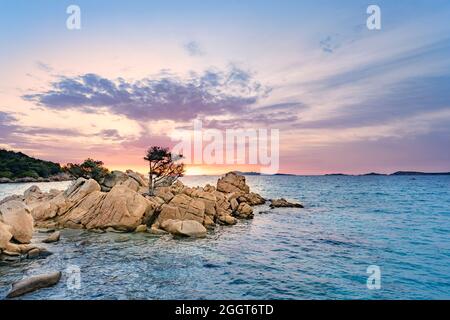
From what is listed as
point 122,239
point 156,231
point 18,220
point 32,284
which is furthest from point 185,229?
point 32,284

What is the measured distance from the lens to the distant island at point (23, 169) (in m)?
118

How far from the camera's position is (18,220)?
1781cm

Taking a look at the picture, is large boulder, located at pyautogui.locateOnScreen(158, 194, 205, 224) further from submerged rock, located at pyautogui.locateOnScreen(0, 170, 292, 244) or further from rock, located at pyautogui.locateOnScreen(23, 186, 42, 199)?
rock, located at pyautogui.locateOnScreen(23, 186, 42, 199)

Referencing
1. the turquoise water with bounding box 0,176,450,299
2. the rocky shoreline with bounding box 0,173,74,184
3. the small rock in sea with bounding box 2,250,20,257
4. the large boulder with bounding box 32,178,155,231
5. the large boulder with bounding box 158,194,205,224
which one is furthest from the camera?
the rocky shoreline with bounding box 0,173,74,184

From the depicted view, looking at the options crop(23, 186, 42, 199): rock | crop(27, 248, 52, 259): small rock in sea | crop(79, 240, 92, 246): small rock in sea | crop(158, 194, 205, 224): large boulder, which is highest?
crop(23, 186, 42, 199): rock

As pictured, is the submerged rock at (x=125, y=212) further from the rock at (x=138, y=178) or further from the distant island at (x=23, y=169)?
the distant island at (x=23, y=169)

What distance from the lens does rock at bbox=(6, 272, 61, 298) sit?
10.8 metres

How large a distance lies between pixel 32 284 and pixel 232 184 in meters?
47.5

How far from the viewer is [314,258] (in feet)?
59.5

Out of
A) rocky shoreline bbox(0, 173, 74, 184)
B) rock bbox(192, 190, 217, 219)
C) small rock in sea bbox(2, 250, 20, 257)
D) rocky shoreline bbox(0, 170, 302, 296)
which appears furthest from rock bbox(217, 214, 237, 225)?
rocky shoreline bbox(0, 173, 74, 184)

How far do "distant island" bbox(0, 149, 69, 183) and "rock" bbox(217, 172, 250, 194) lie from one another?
319 feet

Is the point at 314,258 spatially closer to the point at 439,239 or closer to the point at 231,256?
the point at 231,256
